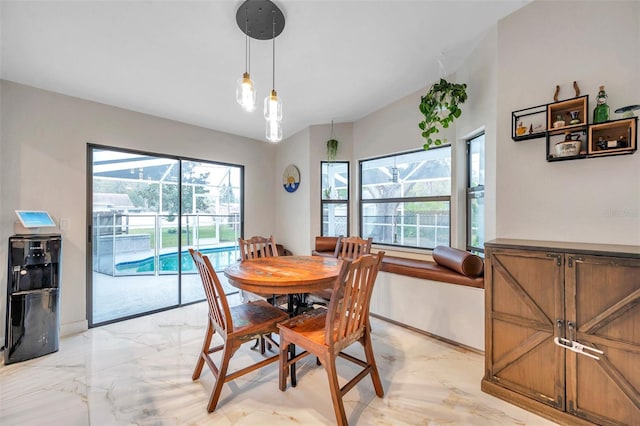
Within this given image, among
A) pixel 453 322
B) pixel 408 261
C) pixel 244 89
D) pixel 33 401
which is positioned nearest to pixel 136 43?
pixel 244 89

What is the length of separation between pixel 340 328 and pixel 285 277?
1.68ft

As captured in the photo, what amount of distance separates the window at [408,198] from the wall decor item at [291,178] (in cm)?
107

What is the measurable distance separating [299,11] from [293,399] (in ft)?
9.22

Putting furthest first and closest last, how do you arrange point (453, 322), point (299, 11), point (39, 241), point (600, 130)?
point (453, 322), point (39, 241), point (299, 11), point (600, 130)

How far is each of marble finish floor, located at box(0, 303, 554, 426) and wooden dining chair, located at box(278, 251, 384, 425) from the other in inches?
7.8

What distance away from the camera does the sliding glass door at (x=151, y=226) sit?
10.0ft

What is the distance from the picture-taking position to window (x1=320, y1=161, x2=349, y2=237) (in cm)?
419

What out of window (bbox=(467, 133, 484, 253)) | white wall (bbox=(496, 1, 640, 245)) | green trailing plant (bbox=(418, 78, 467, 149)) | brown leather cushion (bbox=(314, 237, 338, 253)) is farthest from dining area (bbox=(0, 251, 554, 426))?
green trailing plant (bbox=(418, 78, 467, 149))

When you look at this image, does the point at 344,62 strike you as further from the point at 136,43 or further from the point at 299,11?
the point at 136,43

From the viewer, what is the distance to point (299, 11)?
1.93m

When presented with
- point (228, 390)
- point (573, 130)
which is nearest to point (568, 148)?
point (573, 130)

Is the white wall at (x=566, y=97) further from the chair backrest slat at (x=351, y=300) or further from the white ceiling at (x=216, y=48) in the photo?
the chair backrest slat at (x=351, y=300)

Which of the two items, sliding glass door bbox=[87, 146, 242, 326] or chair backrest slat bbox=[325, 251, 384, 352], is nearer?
chair backrest slat bbox=[325, 251, 384, 352]

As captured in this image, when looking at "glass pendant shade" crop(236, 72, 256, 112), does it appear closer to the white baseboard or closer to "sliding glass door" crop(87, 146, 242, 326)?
"sliding glass door" crop(87, 146, 242, 326)
